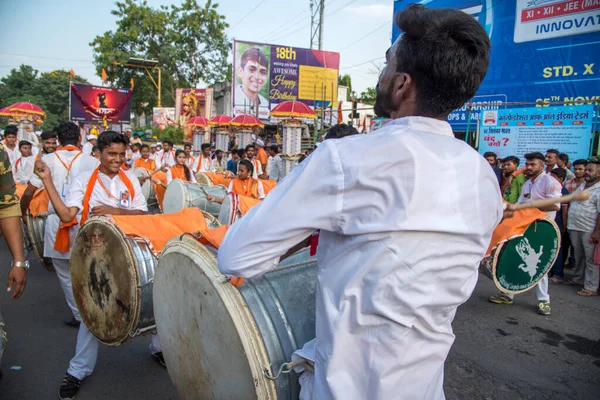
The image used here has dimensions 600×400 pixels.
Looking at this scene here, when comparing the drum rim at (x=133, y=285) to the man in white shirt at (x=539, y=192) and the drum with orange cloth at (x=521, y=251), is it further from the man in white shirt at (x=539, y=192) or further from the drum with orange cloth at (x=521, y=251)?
the man in white shirt at (x=539, y=192)

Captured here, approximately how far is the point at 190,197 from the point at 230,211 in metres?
1.51

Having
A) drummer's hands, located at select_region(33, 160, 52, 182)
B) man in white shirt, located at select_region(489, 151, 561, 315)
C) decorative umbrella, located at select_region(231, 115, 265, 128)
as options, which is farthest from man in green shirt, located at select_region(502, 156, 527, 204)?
decorative umbrella, located at select_region(231, 115, 265, 128)

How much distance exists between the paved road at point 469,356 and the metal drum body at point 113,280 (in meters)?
0.58

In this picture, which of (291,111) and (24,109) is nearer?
(24,109)

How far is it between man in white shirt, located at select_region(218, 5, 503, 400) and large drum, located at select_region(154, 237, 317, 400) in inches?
15.7

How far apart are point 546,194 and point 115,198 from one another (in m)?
5.19

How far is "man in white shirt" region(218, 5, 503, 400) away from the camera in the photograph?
3.50 ft

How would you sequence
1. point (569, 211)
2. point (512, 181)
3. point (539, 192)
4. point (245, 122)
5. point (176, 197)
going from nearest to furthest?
point (539, 192), point (569, 211), point (512, 181), point (176, 197), point (245, 122)

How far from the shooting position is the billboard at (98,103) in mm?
25484

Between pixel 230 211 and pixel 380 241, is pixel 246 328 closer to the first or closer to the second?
pixel 380 241

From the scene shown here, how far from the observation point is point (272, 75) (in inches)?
1045

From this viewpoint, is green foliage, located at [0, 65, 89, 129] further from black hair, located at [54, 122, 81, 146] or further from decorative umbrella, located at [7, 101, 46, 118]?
black hair, located at [54, 122, 81, 146]

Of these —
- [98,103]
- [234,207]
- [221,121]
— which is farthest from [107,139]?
[98,103]

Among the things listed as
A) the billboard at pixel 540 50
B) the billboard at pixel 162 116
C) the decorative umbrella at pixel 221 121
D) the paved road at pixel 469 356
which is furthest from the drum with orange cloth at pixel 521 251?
the billboard at pixel 162 116
